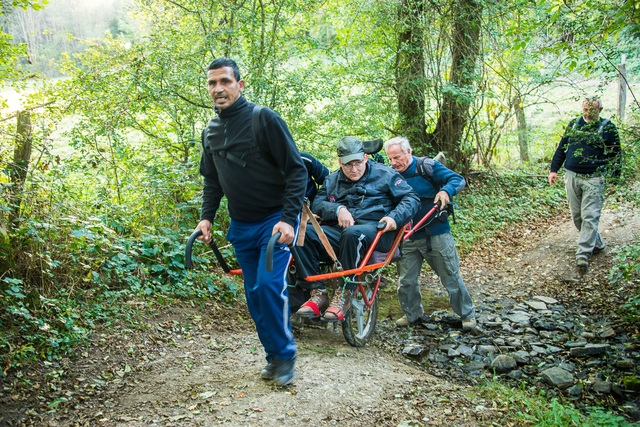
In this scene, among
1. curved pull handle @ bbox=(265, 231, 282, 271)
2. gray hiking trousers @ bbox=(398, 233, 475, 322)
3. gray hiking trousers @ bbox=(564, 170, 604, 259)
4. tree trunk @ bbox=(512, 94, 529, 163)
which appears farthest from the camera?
tree trunk @ bbox=(512, 94, 529, 163)

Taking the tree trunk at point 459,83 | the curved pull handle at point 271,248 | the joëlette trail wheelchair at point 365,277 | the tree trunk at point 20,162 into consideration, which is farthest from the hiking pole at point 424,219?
the tree trunk at point 459,83

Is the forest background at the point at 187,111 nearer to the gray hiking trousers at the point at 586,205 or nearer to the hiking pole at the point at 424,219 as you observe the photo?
the gray hiking trousers at the point at 586,205

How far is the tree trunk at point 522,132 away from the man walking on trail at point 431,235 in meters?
7.14

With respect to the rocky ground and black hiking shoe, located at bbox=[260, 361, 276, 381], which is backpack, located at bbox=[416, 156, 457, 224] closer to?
the rocky ground

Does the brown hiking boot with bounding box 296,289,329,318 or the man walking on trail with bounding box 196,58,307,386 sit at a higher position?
the man walking on trail with bounding box 196,58,307,386

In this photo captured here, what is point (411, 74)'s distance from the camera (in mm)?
10492

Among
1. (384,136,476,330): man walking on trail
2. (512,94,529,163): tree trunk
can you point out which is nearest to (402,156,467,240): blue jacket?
(384,136,476,330): man walking on trail

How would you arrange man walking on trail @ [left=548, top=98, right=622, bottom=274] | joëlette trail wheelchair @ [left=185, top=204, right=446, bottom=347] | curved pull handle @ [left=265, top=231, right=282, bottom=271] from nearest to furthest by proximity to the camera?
curved pull handle @ [left=265, top=231, right=282, bottom=271] → joëlette trail wheelchair @ [left=185, top=204, right=446, bottom=347] → man walking on trail @ [left=548, top=98, right=622, bottom=274]

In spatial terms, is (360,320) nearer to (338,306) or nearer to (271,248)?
(338,306)

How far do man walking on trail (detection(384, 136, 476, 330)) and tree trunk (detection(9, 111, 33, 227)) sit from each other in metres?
3.50

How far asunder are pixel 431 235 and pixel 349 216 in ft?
4.33

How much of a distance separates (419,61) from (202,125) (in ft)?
16.1

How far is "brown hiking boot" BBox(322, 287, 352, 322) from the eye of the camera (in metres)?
4.51

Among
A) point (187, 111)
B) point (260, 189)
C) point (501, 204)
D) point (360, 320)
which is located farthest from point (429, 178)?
point (501, 204)
